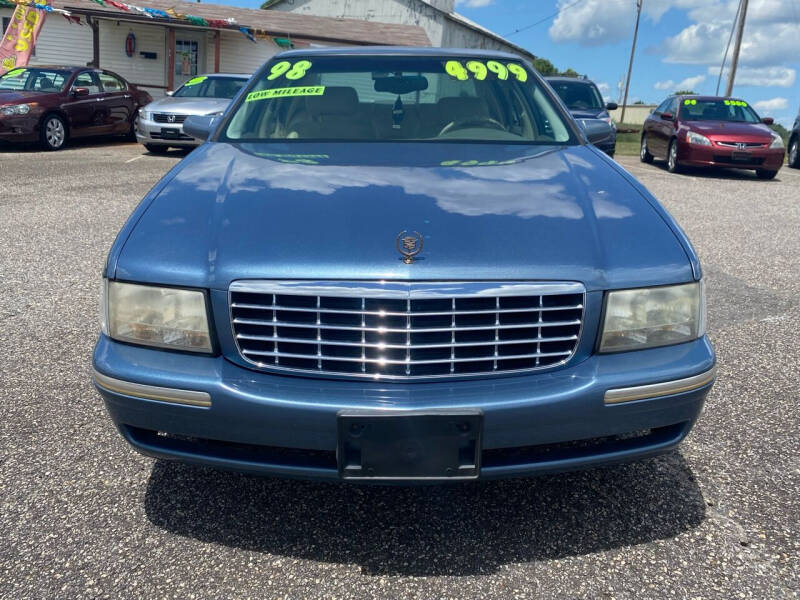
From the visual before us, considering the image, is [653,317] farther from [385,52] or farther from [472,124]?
[385,52]

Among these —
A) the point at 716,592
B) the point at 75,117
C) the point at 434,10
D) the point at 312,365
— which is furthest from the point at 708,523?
the point at 434,10

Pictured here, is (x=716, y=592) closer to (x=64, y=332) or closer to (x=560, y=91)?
(x=64, y=332)

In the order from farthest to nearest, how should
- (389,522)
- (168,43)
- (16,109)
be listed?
(168,43) → (16,109) → (389,522)

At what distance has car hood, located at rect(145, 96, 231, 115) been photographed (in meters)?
12.3

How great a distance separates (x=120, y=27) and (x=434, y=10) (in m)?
13.8

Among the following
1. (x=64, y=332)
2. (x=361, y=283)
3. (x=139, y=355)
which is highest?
(x=361, y=283)

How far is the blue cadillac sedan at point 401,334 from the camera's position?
2.04 meters

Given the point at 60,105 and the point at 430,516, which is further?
the point at 60,105

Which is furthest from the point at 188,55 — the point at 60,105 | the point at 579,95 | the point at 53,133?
the point at 579,95

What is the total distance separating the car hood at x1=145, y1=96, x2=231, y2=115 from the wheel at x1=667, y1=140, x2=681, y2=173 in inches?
298

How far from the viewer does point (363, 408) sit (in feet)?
6.54

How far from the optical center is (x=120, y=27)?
24.0 meters

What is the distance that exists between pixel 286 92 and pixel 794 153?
15042 mm

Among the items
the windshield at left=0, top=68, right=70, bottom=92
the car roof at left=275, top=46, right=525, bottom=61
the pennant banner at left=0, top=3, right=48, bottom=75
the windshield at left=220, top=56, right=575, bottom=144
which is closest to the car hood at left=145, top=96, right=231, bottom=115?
the windshield at left=0, top=68, right=70, bottom=92
